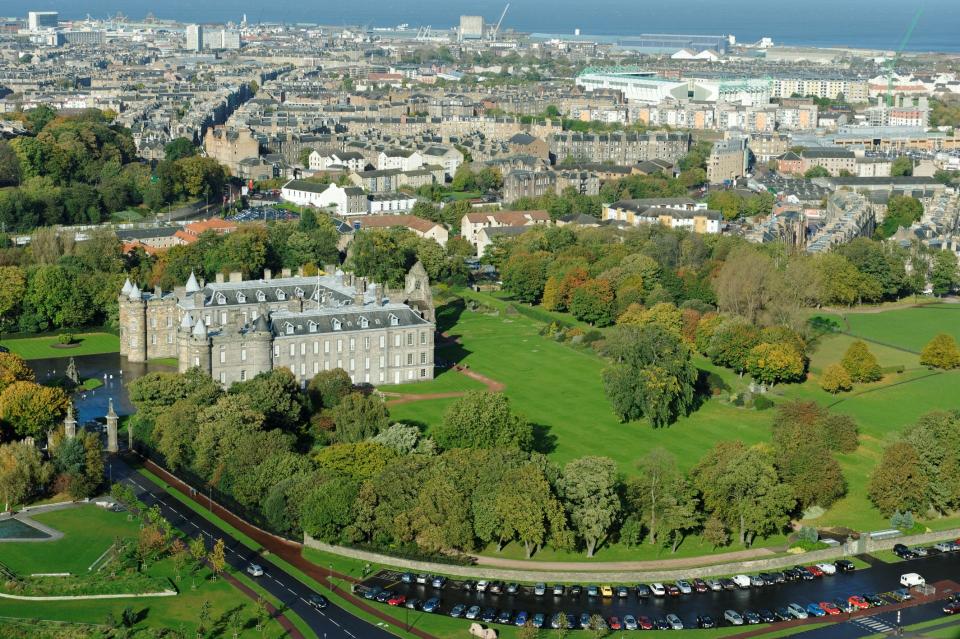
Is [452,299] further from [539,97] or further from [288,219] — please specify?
[539,97]

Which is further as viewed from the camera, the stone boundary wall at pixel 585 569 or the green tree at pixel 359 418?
the green tree at pixel 359 418

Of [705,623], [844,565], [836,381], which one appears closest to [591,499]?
[705,623]

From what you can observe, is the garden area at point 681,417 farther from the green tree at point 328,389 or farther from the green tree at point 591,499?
the green tree at point 328,389

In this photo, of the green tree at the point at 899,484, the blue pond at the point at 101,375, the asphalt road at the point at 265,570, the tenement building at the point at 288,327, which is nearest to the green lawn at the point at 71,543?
the asphalt road at the point at 265,570

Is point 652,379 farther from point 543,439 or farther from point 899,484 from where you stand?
point 899,484

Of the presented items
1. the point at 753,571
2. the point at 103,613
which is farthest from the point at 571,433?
the point at 103,613
